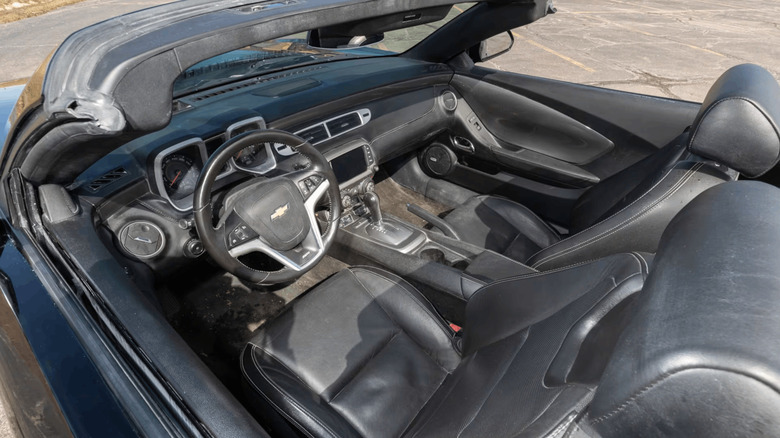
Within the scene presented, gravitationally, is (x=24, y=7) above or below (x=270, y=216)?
above

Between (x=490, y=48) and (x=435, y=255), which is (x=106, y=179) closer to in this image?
(x=435, y=255)

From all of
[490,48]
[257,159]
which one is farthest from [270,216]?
[490,48]

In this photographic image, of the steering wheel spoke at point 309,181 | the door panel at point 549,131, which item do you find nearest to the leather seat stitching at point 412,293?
the steering wheel spoke at point 309,181

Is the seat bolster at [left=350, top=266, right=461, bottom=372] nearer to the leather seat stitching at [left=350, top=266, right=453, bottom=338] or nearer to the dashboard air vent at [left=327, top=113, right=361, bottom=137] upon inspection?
the leather seat stitching at [left=350, top=266, right=453, bottom=338]

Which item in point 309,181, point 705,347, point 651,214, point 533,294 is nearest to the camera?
point 705,347

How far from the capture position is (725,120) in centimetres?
160

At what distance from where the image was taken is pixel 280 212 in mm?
1934

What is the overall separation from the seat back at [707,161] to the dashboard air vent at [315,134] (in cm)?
128

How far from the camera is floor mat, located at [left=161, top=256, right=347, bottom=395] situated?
2361 millimetres

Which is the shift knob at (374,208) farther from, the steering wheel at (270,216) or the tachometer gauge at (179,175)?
the tachometer gauge at (179,175)

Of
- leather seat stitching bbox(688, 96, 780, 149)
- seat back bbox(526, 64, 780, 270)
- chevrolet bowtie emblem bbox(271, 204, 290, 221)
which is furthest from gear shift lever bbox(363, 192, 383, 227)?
leather seat stitching bbox(688, 96, 780, 149)

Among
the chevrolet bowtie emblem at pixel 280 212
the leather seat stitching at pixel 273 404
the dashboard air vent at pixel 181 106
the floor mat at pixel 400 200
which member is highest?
the dashboard air vent at pixel 181 106

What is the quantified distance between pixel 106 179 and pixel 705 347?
186cm

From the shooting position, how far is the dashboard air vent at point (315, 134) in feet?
8.15
